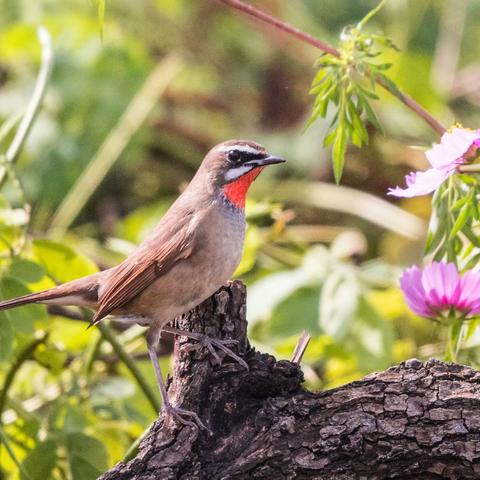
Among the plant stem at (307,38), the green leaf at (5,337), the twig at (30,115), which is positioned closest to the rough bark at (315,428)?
the plant stem at (307,38)

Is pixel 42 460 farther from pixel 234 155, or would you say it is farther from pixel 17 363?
pixel 234 155

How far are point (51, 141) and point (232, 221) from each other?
3.37m

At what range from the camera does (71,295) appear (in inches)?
142

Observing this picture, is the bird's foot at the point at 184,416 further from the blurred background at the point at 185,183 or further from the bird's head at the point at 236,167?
the blurred background at the point at 185,183

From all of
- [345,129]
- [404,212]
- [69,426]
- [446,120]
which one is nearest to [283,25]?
[345,129]

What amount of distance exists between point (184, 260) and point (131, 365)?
0.94 metres

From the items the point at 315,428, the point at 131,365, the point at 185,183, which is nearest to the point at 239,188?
the point at 315,428

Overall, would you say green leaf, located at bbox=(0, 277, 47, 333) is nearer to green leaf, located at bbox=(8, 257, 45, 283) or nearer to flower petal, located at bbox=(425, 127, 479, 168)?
green leaf, located at bbox=(8, 257, 45, 283)

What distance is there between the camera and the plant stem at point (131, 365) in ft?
13.5

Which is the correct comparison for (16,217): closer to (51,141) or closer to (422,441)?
(422,441)

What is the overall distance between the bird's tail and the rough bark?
59cm

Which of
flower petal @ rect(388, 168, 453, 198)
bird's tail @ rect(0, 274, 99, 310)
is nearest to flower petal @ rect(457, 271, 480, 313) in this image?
A: flower petal @ rect(388, 168, 453, 198)

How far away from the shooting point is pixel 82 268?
4.34 meters

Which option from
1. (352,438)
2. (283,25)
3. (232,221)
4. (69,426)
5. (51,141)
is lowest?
(352,438)
